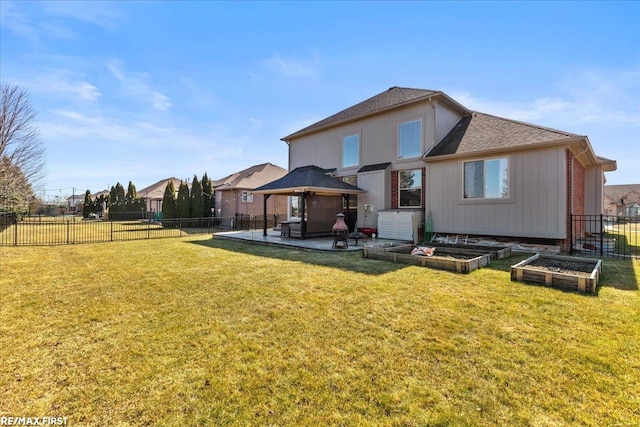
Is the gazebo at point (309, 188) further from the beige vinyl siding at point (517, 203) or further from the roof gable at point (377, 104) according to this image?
the beige vinyl siding at point (517, 203)

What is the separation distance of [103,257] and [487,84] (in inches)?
607

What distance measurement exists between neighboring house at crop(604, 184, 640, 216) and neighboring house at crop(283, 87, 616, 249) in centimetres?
4621

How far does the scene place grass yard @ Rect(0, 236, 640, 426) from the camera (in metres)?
2.20

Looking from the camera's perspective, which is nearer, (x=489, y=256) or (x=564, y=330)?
(x=564, y=330)

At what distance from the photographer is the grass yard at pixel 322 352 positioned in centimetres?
220

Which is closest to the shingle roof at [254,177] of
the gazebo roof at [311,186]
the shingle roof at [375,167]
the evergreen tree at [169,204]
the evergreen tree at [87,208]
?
the evergreen tree at [169,204]

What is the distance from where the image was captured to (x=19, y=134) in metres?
18.3

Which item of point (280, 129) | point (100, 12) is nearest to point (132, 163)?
point (280, 129)

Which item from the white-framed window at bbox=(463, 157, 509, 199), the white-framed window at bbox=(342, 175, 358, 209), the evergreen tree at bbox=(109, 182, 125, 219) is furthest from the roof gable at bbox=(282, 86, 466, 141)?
the evergreen tree at bbox=(109, 182, 125, 219)

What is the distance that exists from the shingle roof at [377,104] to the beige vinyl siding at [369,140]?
0.37 m

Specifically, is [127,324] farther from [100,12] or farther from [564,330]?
[100,12]

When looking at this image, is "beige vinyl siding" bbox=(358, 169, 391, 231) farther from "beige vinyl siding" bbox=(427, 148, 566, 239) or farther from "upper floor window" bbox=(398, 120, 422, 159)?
Answer: "beige vinyl siding" bbox=(427, 148, 566, 239)

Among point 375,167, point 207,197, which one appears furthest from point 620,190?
point 207,197

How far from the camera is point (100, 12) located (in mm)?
8547
